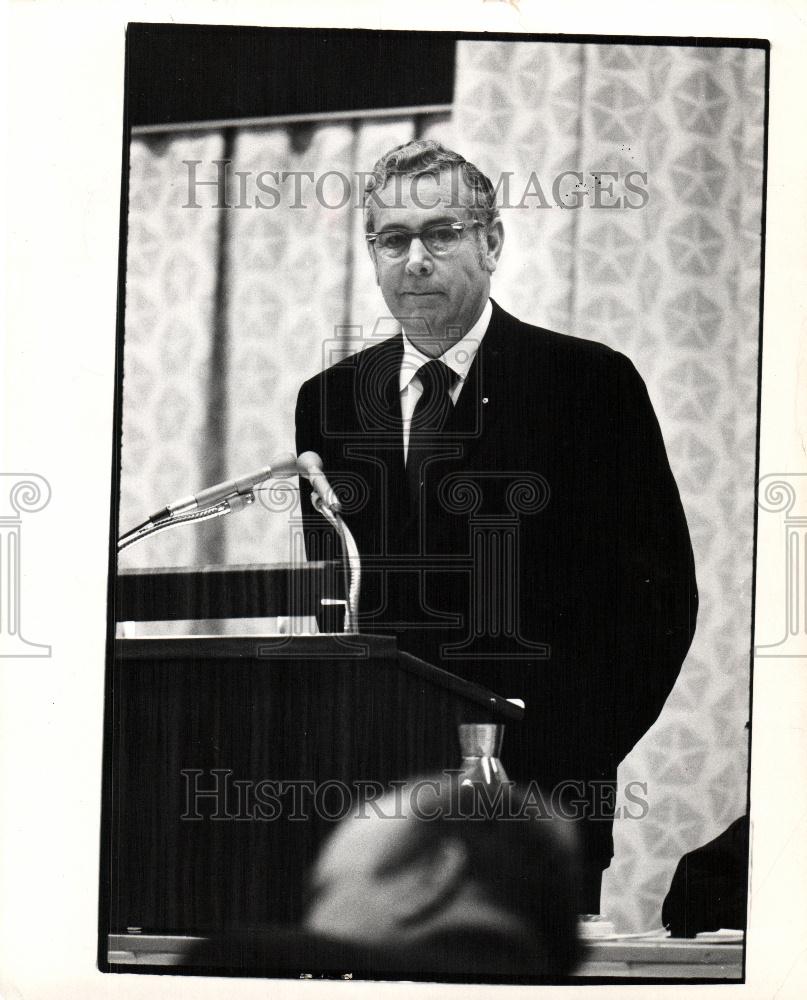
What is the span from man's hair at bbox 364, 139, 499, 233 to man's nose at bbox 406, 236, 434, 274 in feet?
0.36

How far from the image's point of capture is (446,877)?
2494 millimetres

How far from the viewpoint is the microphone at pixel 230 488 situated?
2.54m

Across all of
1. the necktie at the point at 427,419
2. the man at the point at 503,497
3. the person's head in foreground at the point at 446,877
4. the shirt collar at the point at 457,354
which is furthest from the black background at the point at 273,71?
the person's head in foreground at the point at 446,877

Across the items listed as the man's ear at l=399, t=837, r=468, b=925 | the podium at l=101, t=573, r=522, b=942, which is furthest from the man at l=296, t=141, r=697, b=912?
the man's ear at l=399, t=837, r=468, b=925

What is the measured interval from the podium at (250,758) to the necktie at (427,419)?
1.27 ft

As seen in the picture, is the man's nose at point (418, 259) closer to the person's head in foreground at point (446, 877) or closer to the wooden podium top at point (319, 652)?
the wooden podium top at point (319, 652)

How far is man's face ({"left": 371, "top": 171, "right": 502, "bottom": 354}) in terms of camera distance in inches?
101

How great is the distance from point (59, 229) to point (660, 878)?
6.81 ft

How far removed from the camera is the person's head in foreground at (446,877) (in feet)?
8.17

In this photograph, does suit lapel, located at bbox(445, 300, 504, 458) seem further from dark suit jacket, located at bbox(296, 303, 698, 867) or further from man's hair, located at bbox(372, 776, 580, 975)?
man's hair, located at bbox(372, 776, 580, 975)

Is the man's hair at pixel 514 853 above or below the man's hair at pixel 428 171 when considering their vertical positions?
below

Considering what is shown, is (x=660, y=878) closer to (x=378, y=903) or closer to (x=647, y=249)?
(x=378, y=903)

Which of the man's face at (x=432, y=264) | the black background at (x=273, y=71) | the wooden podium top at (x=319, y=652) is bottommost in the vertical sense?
the wooden podium top at (x=319, y=652)

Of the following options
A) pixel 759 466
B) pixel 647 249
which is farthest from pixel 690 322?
pixel 759 466
